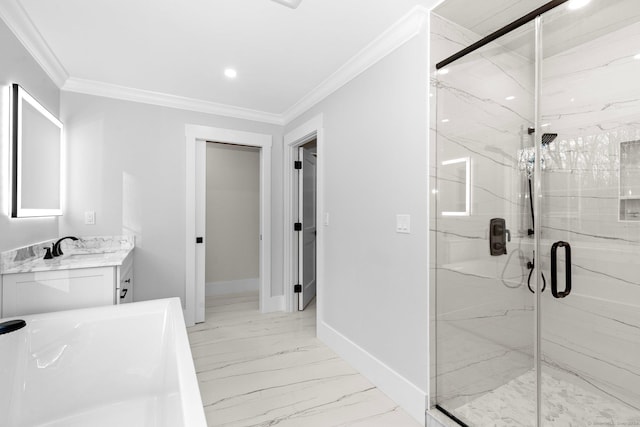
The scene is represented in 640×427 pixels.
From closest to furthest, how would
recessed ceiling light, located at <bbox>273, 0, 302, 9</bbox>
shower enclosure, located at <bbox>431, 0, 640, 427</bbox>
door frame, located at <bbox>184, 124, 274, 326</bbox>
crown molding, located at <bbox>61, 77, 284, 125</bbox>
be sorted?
shower enclosure, located at <bbox>431, 0, 640, 427</bbox> < recessed ceiling light, located at <bbox>273, 0, 302, 9</bbox> < crown molding, located at <bbox>61, 77, 284, 125</bbox> < door frame, located at <bbox>184, 124, 274, 326</bbox>

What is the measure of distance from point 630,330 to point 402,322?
1.14m

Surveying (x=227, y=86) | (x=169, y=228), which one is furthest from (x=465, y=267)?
(x=169, y=228)

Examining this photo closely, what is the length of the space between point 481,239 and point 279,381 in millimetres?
1692

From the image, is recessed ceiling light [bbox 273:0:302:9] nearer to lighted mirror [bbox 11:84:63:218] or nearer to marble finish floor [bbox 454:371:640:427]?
lighted mirror [bbox 11:84:63:218]

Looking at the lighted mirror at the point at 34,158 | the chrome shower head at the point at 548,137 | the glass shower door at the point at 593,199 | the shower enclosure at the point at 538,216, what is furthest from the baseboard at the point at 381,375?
the lighted mirror at the point at 34,158

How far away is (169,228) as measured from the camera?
10.6 ft

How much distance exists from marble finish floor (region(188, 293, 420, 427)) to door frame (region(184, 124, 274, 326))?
0.31 m

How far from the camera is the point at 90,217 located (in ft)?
9.45

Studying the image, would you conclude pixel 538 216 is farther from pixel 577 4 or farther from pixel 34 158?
pixel 34 158

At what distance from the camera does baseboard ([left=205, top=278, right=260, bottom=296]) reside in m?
4.51

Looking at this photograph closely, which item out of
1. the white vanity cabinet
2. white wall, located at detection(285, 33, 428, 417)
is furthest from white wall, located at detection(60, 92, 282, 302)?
white wall, located at detection(285, 33, 428, 417)

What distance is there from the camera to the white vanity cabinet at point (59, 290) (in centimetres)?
183

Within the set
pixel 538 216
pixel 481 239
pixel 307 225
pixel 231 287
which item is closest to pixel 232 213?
pixel 231 287

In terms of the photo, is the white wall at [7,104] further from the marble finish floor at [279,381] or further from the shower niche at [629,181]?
the shower niche at [629,181]
